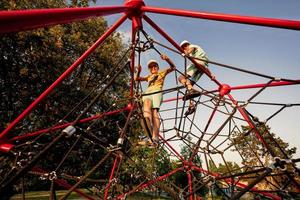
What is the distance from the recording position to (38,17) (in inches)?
68.2

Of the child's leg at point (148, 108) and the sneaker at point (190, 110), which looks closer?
the child's leg at point (148, 108)

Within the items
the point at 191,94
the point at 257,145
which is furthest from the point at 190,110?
the point at 257,145

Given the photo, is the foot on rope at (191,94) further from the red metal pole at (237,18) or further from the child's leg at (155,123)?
the red metal pole at (237,18)

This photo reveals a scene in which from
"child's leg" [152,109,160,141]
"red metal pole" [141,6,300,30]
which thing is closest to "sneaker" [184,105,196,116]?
"child's leg" [152,109,160,141]

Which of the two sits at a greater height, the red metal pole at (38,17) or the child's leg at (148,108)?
the child's leg at (148,108)

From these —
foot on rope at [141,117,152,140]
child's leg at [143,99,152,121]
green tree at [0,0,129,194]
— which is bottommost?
foot on rope at [141,117,152,140]

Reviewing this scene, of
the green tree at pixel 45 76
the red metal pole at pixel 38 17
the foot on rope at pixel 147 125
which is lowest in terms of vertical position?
the red metal pole at pixel 38 17

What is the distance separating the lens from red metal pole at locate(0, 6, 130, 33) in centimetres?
145

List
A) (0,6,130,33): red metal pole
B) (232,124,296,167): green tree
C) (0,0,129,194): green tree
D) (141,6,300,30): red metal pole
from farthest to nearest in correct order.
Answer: (0,0,129,194): green tree → (232,124,296,167): green tree → (141,6,300,30): red metal pole → (0,6,130,33): red metal pole

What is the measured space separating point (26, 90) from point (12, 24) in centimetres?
1118

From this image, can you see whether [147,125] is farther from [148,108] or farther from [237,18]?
[237,18]

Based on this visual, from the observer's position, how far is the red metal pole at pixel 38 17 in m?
1.45

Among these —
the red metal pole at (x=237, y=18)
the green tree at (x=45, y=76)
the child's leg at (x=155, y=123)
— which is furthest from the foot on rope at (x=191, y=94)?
the green tree at (x=45, y=76)

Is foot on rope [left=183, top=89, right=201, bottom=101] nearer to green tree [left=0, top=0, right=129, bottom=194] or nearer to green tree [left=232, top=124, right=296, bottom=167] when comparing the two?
green tree [left=232, top=124, right=296, bottom=167]
